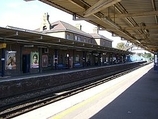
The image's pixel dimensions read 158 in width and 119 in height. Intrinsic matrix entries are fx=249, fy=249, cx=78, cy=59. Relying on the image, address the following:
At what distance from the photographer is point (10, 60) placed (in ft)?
77.1

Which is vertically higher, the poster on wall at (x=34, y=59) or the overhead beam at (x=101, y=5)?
the overhead beam at (x=101, y=5)

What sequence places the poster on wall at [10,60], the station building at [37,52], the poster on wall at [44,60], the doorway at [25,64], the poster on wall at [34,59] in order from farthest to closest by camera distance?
the poster on wall at [44,60] → the poster on wall at [34,59] → the doorway at [25,64] → the poster on wall at [10,60] → the station building at [37,52]

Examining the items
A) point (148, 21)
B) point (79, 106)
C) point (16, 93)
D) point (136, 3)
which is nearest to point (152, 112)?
point (79, 106)

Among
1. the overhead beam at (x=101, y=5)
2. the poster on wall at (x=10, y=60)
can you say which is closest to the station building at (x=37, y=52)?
the poster on wall at (x=10, y=60)

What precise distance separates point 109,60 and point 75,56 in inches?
869

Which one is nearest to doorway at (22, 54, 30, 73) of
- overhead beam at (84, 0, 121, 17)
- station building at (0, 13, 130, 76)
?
station building at (0, 13, 130, 76)

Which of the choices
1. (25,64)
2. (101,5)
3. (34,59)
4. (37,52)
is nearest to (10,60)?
(25,64)

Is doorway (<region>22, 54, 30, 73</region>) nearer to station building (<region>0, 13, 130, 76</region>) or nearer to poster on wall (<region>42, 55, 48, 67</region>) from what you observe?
station building (<region>0, 13, 130, 76</region>)

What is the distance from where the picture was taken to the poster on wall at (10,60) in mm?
23170

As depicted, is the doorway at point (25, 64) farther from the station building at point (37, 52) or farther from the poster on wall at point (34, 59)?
the poster on wall at point (34, 59)

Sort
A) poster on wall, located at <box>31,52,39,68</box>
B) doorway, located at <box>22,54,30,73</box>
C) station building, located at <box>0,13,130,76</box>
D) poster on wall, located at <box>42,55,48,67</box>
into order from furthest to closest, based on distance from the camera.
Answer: poster on wall, located at <box>42,55,48,67</box>
poster on wall, located at <box>31,52,39,68</box>
doorway, located at <box>22,54,30,73</box>
station building, located at <box>0,13,130,76</box>

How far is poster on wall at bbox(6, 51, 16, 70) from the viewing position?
23.2 metres

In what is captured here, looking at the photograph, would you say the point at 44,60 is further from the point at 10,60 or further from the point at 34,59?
the point at 10,60

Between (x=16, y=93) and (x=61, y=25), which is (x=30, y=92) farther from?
(x=61, y=25)
